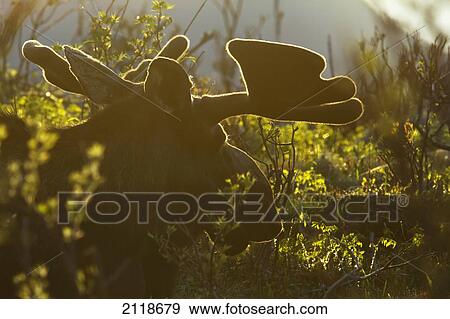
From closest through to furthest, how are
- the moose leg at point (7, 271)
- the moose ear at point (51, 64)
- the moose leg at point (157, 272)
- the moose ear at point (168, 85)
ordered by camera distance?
the moose ear at point (168, 85) → the moose leg at point (7, 271) → the moose leg at point (157, 272) → the moose ear at point (51, 64)

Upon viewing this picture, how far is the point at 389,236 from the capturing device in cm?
703

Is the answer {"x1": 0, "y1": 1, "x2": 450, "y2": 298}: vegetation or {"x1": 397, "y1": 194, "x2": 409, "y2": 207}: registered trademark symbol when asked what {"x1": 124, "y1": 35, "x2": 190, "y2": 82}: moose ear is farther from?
{"x1": 397, "y1": 194, "x2": 409, "y2": 207}: registered trademark symbol

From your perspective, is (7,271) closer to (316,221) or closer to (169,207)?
(169,207)

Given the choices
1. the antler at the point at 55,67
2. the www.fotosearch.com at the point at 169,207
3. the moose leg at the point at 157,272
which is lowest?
the moose leg at the point at 157,272

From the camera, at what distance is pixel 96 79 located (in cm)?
491

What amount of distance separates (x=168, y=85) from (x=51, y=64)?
1.14 metres

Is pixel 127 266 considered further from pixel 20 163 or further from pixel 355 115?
pixel 355 115

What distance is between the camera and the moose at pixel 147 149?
4770 mm

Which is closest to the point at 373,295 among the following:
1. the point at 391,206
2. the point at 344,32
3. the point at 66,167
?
the point at 391,206

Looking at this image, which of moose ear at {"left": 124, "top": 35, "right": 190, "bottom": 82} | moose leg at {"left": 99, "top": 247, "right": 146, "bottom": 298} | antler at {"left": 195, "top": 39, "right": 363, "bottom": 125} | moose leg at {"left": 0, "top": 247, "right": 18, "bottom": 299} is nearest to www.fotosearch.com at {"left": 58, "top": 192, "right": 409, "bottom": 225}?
moose leg at {"left": 99, "top": 247, "right": 146, "bottom": 298}

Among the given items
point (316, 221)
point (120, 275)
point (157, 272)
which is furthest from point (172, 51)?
point (316, 221)

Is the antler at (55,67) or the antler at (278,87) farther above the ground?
the antler at (55,67)

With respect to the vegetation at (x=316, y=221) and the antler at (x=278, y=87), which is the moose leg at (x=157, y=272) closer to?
the vegetation at (x=316, y=221)

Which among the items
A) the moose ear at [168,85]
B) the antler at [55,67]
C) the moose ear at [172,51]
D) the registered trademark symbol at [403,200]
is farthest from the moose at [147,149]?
the registered trademark symbol at [403,200]
